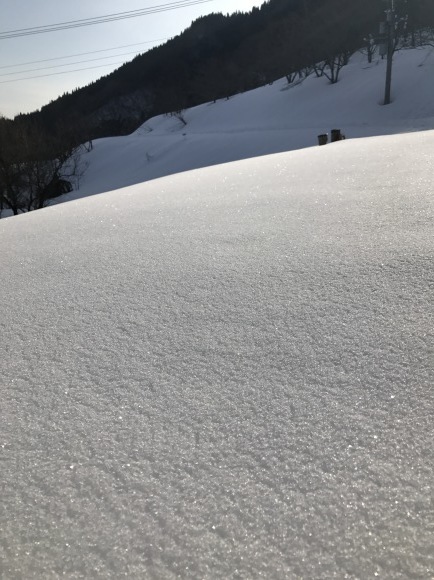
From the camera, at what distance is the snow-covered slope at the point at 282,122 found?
51.4 ft

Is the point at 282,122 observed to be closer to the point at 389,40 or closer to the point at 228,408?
the point at 389,40

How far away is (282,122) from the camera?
1956 centimetres

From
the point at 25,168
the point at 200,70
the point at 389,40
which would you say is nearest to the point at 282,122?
the point at 389,40

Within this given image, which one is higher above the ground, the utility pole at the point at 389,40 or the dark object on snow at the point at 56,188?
the utility pole at the point at 389,40

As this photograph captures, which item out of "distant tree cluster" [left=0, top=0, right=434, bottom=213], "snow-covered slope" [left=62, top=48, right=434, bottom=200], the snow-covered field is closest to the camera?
the snow-covered field

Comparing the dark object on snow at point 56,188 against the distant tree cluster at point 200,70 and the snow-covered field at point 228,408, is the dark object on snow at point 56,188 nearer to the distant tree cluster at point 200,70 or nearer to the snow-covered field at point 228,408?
the distant tree cluster at point 200,70

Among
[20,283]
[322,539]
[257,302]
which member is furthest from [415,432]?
[20,283]

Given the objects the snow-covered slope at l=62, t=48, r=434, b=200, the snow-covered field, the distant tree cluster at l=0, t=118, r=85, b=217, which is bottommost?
the snow-covered slope at l=62, t=48, r=434, b=200

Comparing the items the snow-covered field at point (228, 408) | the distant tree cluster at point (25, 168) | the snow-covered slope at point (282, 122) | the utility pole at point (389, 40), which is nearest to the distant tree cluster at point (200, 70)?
the distant tree cluster at point (25, 168)

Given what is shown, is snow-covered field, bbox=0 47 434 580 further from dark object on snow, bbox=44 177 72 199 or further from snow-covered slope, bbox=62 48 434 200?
dark object on snow, bbox=44 177 72 199

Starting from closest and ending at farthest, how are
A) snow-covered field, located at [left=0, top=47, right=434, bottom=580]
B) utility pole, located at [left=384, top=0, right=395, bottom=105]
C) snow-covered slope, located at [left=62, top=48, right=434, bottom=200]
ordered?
1. snow-covered field, located at [left=0, top=47, right=434, bottom=580]
2. utility pole, located at [left=384, top=0, right=395, bottom=105]
3. snow-covered slope, located at [left=62, top=48, right=434, bottom=200]

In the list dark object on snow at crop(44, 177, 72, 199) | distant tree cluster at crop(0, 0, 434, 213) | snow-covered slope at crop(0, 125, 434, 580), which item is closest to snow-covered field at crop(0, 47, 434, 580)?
snow-covered slope at crop(0, 125, 434, 580)

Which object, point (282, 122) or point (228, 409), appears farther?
point (282, 122)

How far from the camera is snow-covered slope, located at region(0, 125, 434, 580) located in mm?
673
